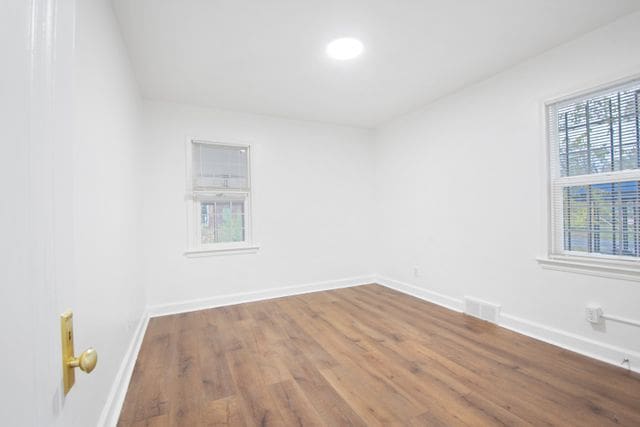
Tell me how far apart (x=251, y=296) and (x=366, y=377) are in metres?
2.15

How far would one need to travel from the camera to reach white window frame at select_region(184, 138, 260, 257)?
3.52 meters

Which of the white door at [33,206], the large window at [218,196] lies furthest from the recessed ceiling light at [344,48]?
the white door at [33,206]

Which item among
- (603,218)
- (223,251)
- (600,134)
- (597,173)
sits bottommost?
(223,251)

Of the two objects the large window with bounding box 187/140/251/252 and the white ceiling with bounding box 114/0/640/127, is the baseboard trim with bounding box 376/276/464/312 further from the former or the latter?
the white ceiling with bounding box 114/0/640/127

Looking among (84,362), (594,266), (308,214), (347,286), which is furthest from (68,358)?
(347,286)

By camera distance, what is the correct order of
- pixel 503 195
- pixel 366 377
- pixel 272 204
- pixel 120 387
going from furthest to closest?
pixel 272 204, pixel 503 195, pixel 366 377, pixel 120 387

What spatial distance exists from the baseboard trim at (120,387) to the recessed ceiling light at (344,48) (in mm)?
2875

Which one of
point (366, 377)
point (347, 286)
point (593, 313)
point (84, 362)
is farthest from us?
point (347, 286)

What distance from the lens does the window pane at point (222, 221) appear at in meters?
3.66

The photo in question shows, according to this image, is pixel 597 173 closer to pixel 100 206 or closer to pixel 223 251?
pixel 100 206

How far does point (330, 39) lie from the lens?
7.48 feet

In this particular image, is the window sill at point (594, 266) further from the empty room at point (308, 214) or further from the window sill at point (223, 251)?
the window sill at point (223, 251)

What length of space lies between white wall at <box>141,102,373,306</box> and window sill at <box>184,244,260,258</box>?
0.06 m

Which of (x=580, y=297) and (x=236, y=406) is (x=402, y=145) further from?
(x=236, y=406)
